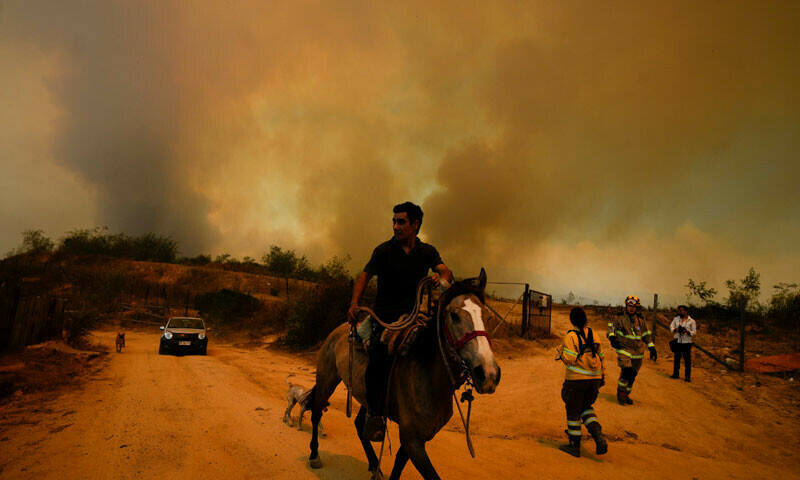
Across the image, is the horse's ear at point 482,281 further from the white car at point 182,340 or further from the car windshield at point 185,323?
Result: the car windshield at point 185,323

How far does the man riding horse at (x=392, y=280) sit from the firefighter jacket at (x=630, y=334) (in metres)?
7.37

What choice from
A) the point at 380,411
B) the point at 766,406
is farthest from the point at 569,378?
the point at 766,406

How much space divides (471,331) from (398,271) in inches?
45.3

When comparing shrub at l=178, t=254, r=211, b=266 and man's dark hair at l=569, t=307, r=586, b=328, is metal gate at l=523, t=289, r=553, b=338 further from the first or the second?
shrub at l=178, t=254, r=211, b=266

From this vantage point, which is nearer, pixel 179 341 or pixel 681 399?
pixel 681 399

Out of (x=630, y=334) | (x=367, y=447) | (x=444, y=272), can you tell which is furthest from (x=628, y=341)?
(x=444, y=272)

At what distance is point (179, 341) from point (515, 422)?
1449 centimetres

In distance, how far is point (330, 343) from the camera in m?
4.99

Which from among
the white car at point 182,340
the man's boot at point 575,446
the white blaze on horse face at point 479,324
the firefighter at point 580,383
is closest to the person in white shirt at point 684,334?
the firefighter at point 580,383

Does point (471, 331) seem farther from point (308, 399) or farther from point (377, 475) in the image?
point (308, 399)

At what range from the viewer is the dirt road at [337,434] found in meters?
4.63

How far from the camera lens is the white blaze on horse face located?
101 inches

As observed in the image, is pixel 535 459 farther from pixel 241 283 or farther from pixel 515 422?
pixel 241 283

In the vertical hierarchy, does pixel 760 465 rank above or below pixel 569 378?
below
